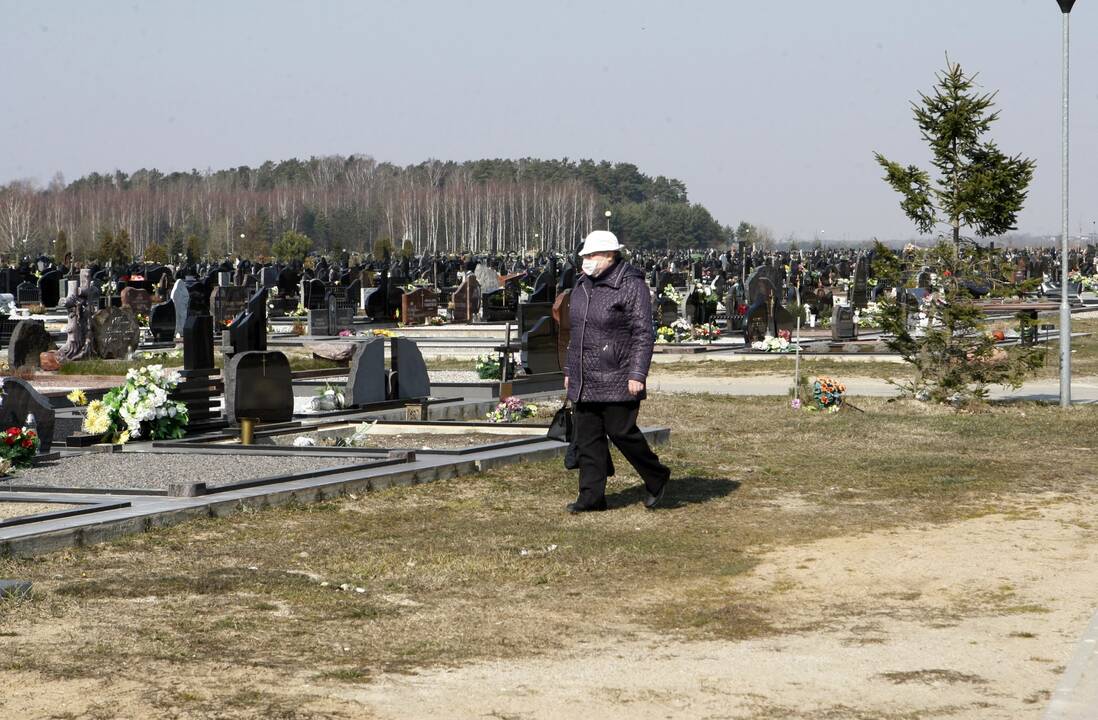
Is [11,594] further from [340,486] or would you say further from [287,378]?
[287,378]

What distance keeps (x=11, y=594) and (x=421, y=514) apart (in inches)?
129

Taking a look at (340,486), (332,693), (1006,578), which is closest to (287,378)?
(340,486)

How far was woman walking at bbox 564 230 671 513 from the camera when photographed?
10.3m

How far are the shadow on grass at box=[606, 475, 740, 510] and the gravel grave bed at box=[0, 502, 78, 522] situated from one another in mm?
3388

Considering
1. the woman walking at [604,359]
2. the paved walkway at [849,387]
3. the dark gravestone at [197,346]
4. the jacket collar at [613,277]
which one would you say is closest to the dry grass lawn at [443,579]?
the woman walking at [604,359]

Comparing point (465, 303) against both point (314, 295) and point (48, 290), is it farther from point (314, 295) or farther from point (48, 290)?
point (48, 290)

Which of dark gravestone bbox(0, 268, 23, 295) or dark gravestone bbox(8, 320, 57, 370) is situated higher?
dark gravestone bbox(0, 268, 23, 295)

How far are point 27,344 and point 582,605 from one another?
56.5 ft

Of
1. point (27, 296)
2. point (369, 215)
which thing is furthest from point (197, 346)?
point (369, 215)

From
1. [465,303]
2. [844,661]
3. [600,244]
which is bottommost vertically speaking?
Result: [844,661]

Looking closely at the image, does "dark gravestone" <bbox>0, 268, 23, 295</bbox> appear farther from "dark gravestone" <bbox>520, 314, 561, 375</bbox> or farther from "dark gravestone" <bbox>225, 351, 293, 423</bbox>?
"dark gravestone" <bbox>225, 351, 293, 423</bbox>

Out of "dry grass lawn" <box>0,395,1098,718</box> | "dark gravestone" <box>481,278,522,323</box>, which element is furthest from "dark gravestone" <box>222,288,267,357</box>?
"dark gravestone" <box>481,278,522,323</box>

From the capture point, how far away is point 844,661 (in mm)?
6473

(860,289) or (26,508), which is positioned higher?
(860,289)
